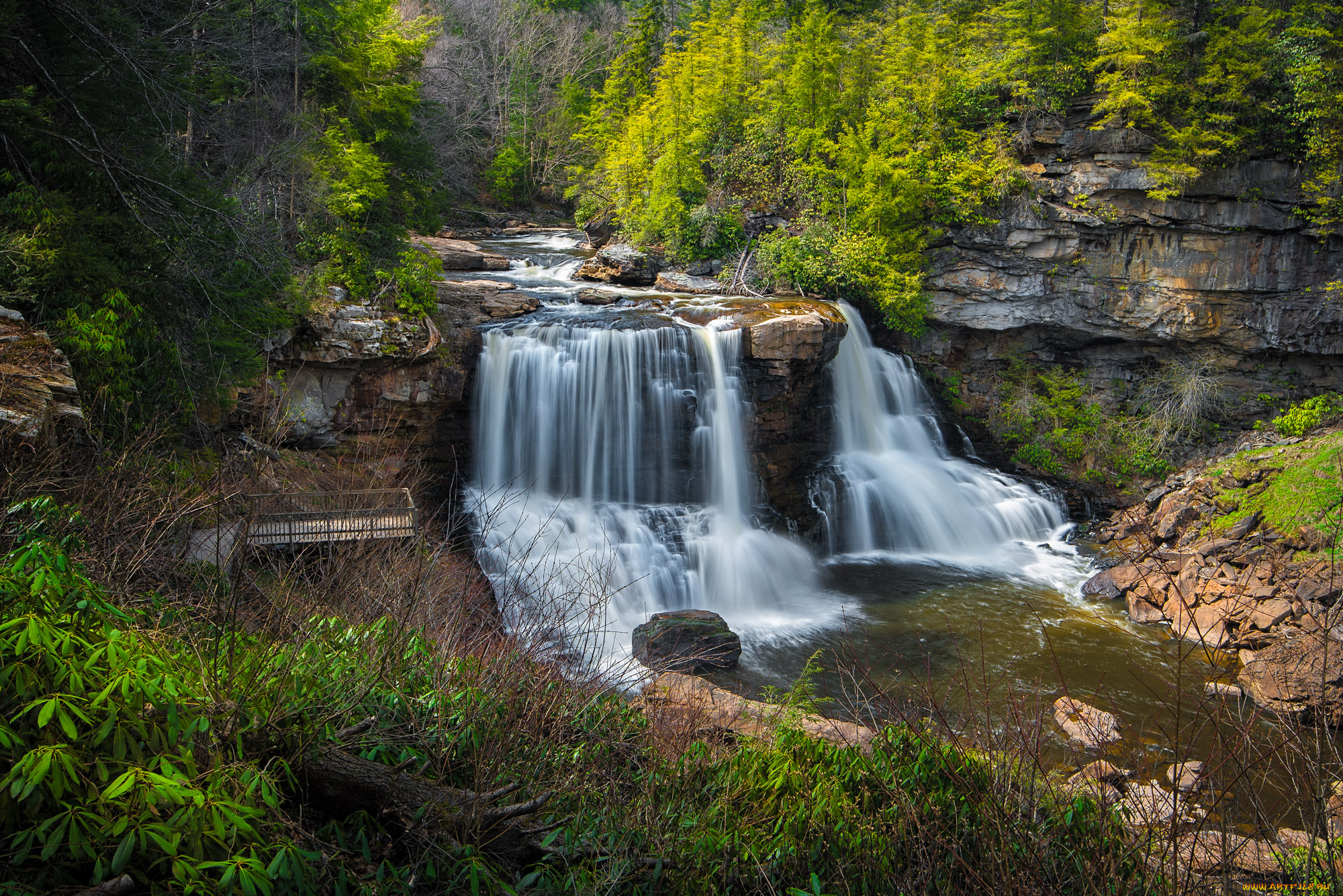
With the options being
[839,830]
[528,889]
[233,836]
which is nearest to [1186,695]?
[839,830]

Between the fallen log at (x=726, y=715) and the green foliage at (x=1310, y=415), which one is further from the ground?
the green foliage at (x=1310, y=415)

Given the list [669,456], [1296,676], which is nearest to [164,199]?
[669,456]

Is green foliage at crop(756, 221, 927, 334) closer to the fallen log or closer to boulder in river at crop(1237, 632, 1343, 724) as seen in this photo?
boulder in river at crop(1237, 632, 1343, 724)

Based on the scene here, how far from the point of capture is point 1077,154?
1798cm

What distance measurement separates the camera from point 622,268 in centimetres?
1995

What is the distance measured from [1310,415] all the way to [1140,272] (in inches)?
202

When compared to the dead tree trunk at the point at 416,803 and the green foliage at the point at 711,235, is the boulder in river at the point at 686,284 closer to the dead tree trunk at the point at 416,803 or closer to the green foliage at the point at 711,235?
the green foliage at the point at 711,235

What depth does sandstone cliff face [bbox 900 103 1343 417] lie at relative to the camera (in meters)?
16.8

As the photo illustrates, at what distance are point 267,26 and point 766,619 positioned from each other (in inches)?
604

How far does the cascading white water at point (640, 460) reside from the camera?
13445 millimetres

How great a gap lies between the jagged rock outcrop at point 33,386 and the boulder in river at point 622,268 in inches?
564

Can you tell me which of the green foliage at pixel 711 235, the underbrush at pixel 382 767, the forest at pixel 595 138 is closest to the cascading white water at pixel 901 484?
the forest at pixel 595 138

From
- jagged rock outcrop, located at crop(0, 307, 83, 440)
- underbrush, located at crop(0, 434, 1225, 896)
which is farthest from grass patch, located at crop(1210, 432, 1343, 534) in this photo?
jagged rock outcrop, located at crop(0, 307, 83, 440)

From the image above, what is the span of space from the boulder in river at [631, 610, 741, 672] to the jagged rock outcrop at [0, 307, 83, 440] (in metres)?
7.01
